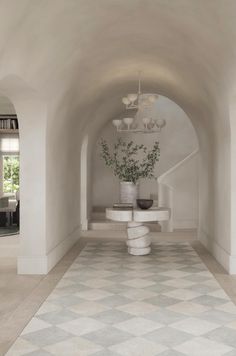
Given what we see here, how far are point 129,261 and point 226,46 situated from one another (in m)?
3.56

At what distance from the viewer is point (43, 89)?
5637mm

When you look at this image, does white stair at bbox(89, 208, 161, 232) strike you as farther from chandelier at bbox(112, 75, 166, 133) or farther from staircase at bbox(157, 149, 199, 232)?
chandelier at bbox(112, 75, 166, 133)

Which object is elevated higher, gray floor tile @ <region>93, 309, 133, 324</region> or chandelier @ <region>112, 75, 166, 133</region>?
chandelier @ <region>112, 75, 166, 133</region>

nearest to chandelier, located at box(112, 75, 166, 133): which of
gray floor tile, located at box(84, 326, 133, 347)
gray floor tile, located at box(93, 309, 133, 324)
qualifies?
Answer: gray floor tile, located at box(93, 309, 133, 324)

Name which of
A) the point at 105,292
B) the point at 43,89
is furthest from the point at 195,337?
the point at 43,89

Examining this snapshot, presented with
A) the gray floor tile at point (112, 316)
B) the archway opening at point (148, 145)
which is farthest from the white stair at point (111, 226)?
the gray floor tile at point (112, 316)

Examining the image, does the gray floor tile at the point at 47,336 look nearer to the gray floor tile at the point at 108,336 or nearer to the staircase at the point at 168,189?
the gray floor tile at the point at 108,336

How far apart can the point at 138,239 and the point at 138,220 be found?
0.42 metres

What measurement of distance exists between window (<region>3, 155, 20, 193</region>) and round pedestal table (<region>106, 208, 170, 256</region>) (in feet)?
23.7

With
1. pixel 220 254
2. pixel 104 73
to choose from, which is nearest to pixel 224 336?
pixel 220 254

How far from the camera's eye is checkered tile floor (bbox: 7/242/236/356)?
11.3 ft

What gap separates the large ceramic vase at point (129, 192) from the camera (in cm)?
856

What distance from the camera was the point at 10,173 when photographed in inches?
563

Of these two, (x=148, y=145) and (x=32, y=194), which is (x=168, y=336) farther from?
(x=148, y=145)
